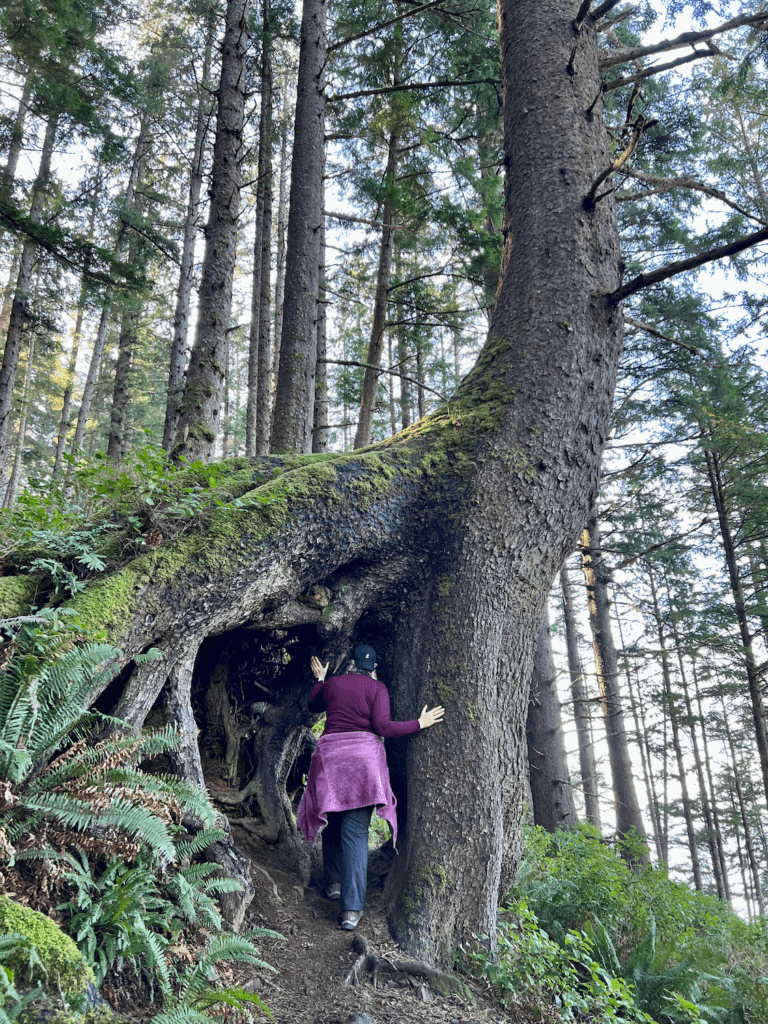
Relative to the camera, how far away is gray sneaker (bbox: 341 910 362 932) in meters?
4.00

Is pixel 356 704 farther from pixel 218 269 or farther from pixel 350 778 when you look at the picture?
pixel 218 269

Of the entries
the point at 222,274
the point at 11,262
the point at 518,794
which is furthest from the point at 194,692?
the point at 11,262

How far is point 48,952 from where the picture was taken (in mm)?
1997

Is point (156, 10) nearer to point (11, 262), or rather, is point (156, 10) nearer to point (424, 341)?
point (11, 262)

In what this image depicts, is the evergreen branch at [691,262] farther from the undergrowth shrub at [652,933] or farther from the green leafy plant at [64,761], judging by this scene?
the undergrowth shrub at [652,933]

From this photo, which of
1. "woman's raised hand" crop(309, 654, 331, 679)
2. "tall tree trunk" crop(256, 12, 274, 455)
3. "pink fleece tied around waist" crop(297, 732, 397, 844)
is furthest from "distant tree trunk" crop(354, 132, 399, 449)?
"pink fleece tied around waist" crop(297, 732, 397, 844)

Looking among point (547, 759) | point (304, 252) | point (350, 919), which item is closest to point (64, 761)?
point (350, 919)

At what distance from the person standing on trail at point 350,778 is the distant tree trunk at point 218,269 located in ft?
9.63

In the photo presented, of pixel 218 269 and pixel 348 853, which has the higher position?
pixel 218 269

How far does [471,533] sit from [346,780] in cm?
212

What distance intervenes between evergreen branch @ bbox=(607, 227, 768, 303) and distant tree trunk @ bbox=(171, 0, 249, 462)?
13.7ft

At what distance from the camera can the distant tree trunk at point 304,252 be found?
294 inches

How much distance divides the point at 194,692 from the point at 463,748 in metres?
2.23

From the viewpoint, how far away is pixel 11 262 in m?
19.4
